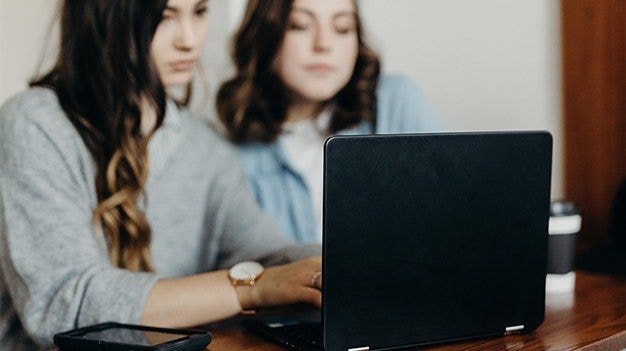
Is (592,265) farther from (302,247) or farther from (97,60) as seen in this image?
(97,60)

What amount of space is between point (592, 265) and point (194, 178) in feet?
2.29

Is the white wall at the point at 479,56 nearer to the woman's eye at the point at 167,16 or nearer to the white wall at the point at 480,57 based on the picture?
the white wall at the point at 480,57

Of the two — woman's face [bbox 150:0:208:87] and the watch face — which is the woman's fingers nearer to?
the watch face

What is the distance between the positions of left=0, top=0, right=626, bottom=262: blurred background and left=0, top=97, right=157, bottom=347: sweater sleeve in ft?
1.91

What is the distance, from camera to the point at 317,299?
1.09 m

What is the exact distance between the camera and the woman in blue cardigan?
5.55 ft

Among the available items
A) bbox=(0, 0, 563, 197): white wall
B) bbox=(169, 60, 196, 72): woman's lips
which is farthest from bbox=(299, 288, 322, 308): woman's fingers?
bbox=(0, 0, 563, 197): white wall

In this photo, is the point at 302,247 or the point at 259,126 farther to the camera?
the point at 259,126

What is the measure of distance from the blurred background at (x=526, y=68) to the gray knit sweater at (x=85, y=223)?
0.32 m

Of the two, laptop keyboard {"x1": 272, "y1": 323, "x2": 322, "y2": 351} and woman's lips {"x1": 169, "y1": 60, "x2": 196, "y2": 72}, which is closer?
laptop keyboard {"x1": 272, "y1": 323, "x2": 322, "y2": 351}

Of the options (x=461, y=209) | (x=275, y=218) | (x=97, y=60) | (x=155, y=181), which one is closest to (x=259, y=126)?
(x=275, y=218)

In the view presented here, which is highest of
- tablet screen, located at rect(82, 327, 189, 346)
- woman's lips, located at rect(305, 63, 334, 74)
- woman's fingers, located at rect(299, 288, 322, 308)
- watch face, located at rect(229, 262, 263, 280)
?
woman's lips, located at rect(305, 63, 334, 74)

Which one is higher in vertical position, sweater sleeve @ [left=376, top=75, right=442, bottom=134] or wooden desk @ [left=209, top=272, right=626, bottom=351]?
sweater sleeve @ [left=376, top=75, right=442, bottom=134]

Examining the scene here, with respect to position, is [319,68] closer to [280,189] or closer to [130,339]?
[280,189]
